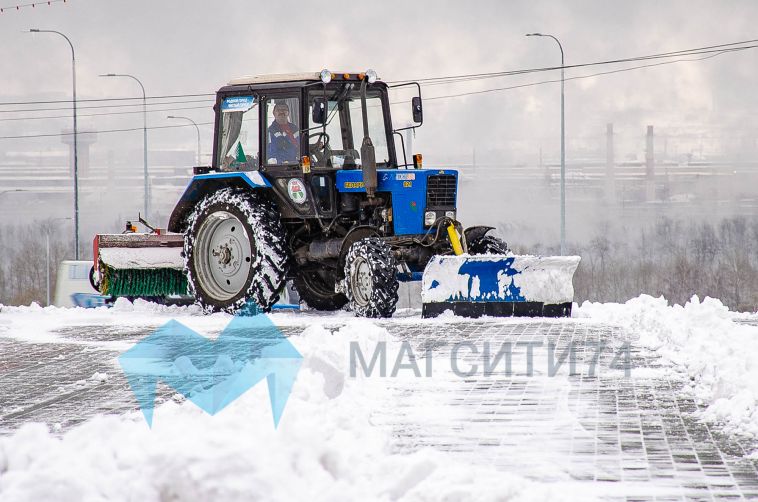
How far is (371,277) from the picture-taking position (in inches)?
552

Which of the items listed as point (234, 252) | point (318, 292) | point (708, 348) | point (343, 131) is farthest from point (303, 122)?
point (708, 348)

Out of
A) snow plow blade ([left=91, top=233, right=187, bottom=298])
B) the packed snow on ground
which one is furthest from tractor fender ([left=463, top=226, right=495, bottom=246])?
the packed snow on ground

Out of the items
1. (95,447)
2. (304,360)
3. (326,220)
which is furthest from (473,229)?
(95,447)

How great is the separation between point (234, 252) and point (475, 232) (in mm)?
3426

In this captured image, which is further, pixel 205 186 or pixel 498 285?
pixel 205 186

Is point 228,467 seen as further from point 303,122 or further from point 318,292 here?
point 318,292

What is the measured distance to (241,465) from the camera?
470 centimetres

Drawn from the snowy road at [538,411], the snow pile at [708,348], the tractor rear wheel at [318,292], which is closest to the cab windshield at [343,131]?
the tractor rear wheel at [318,292]

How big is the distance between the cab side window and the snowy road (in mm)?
4322

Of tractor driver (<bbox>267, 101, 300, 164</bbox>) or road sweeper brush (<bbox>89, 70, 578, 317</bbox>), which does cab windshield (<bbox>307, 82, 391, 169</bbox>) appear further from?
tractor driver (<bbox>267, 101, 300, 164</bbox>)

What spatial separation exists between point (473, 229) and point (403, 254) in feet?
4.64

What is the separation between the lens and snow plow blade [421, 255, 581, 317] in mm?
14266

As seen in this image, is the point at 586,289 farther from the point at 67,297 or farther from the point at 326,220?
the point at 326,220

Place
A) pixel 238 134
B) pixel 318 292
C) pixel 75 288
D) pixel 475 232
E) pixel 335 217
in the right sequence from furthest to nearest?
pixel 75 288
pixel 318 292
pixel 238 134
pixel 475 232
pixel 335 217
